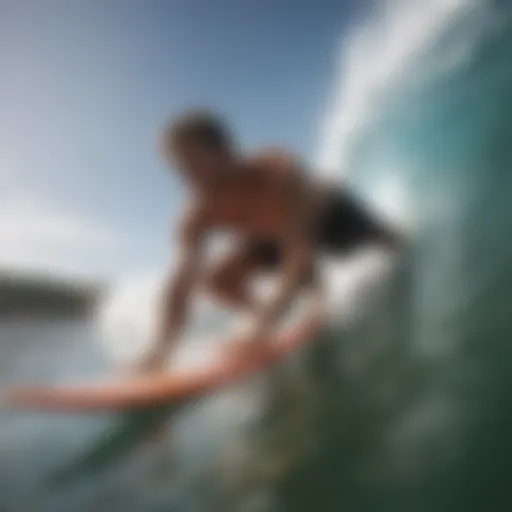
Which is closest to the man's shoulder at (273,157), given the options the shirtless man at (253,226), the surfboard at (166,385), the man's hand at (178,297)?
the shirtless man at (253,226)

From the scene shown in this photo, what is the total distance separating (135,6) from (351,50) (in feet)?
1.17

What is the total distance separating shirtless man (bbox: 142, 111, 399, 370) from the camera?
1354mm

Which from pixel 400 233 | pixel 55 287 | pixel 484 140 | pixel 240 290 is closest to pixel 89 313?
pixel 55 287

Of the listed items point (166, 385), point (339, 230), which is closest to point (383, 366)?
point (339, 230)

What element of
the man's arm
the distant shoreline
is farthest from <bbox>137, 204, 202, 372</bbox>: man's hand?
the distant shoreline

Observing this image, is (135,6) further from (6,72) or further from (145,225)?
(145,225)

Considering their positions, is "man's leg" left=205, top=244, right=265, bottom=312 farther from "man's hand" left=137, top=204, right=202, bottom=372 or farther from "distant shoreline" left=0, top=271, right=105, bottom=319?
"distant shoreline" left=0, top=271, right=105, bottom=319

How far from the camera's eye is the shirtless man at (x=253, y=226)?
135 cm

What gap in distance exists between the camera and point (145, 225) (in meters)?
1.41

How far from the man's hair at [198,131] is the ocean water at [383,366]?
16 cm

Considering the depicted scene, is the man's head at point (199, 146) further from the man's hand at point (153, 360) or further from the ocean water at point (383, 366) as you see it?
the man's hand at point (153, 360)

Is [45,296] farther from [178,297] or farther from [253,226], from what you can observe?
[253,226]

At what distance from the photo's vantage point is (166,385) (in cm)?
135

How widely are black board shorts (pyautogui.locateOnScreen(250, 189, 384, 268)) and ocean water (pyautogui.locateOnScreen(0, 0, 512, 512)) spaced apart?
3cm
